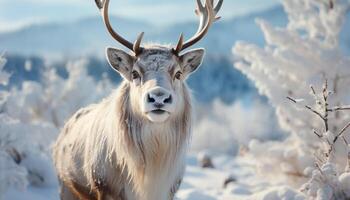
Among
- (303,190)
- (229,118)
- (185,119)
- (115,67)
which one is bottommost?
(303,190)

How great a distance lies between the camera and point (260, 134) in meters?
50.9

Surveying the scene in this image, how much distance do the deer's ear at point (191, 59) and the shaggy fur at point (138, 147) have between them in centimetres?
8

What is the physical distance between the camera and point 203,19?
7320 millimetres

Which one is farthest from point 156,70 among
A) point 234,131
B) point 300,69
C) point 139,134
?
point 234,131

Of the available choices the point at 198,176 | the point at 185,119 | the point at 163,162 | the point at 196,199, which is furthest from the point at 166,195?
the point at 198,176

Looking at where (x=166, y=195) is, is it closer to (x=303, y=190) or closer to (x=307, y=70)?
(x=303, y=190)

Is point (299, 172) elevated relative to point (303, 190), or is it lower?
elevated

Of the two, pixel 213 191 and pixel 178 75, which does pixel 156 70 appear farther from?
pixel 213 191

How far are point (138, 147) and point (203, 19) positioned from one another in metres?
1.85

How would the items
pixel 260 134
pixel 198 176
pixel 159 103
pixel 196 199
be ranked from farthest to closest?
→ pixel 260 134 → pixel 198 176 → pixel 196 199 → pixel 159 103

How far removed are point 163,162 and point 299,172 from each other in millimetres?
6129

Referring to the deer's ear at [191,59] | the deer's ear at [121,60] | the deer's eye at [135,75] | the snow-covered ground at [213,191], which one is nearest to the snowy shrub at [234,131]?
the snow-covered ground at [213,191]

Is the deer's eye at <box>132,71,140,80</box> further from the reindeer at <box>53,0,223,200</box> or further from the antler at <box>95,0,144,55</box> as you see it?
the antler at <box>95,0,144,55</box>

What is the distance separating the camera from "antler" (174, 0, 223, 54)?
6.61 m
